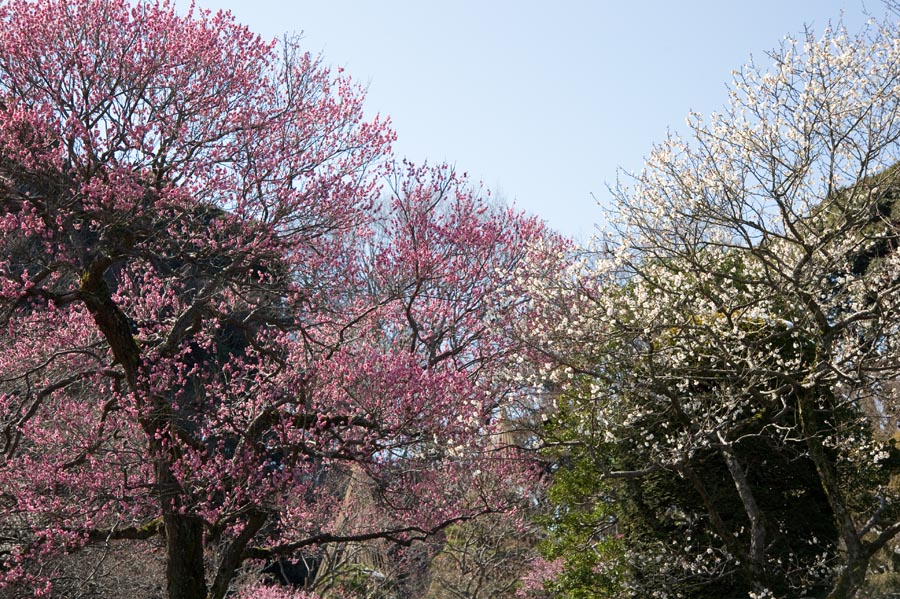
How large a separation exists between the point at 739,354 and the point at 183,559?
19.9ft

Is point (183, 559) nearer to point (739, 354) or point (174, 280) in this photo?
point (174, 280)

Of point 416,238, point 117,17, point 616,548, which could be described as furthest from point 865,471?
point 117,17

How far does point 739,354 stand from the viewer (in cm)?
875

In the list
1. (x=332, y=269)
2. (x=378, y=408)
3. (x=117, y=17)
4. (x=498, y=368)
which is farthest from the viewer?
(x=498, y=368)

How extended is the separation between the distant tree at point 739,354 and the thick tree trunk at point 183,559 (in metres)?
3.77

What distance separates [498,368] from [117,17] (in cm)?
571

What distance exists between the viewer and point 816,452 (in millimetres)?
7621

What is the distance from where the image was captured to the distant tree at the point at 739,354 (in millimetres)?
7266

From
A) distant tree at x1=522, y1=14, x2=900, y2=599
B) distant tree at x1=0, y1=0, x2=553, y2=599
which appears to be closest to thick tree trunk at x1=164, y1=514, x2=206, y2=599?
distant tree at x1=0, y1=0, x2=553, y2=599

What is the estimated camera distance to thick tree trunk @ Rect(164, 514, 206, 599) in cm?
754

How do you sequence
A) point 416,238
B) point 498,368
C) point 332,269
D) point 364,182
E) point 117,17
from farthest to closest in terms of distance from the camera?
point 416,238 < point 498,368 < point 332,269 < point 364,182 < point 117,17

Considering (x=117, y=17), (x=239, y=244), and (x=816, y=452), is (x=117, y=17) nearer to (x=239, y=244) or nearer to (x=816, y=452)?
(x=239, y=244)

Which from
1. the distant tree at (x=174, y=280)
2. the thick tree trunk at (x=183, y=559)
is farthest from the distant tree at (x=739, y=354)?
the thick tree trunk at (x=183, y=559)

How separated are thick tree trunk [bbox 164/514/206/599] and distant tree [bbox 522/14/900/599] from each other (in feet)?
12.4
